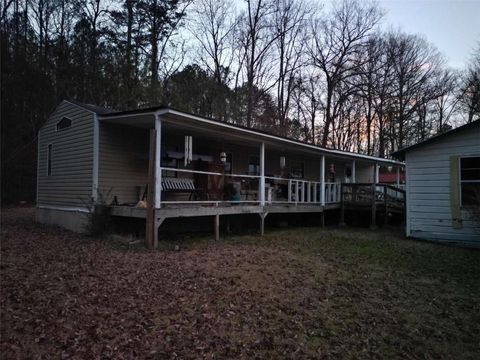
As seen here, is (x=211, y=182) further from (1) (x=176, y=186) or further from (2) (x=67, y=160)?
(2) (x=67, y=160)

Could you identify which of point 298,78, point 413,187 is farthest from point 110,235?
point 298,78

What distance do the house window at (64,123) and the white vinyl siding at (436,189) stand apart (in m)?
10.6

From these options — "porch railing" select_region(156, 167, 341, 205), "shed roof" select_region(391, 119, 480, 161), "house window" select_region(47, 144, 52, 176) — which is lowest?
"porch railing" select_region(156, 167, 341, 205)

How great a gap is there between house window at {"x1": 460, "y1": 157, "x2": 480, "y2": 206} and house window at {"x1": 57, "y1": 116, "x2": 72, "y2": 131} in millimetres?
11789

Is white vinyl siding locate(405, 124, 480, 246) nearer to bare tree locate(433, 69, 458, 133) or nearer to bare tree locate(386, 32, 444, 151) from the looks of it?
bare tree locate(386, 32, 444, 151)

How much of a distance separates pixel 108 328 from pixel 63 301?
40.1 inches

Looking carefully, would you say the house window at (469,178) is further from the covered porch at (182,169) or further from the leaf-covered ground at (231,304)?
the covered porch at (182,169)

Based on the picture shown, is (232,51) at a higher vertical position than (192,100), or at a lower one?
higher

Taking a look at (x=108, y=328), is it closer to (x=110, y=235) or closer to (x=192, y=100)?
(x=110, y=235)

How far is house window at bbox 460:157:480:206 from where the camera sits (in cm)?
1089

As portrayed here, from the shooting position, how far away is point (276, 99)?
99.3ft

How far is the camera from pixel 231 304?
5.39m

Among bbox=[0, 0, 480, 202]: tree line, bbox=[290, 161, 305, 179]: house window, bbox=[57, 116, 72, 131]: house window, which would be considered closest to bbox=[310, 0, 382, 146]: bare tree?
bbox=[0, 0, 480, 202]: tree line

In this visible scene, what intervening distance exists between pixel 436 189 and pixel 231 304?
342 inches
